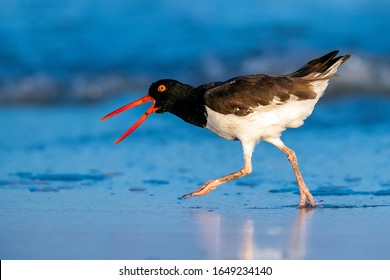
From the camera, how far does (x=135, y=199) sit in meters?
8.08

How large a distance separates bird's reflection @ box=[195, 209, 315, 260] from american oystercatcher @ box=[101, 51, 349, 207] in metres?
0.87

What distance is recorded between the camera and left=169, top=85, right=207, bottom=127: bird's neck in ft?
26.8

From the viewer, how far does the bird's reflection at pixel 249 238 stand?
19.2 ft

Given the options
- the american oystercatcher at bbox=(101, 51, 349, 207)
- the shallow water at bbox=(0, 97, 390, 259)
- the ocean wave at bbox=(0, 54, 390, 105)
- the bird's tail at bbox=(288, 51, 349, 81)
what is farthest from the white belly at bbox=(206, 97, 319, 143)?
the ocean wave at bbox=(0, 54, 390, 105)

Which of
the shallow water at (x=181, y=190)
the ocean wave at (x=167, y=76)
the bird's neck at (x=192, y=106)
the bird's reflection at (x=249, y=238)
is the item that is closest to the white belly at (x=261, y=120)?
the bird's neck at (x=192, y=106)

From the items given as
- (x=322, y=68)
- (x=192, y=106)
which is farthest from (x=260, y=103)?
(x=322, y=68)

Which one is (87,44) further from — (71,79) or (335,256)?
(335,256)

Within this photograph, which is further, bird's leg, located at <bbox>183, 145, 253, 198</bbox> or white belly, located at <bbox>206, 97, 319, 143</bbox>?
white belly, located at <bbox>206, 97, 319, 143</bbox>

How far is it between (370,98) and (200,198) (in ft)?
21.7

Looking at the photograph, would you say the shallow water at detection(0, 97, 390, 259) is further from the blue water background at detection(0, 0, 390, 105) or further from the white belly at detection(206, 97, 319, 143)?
the blue water background at detection(0, 0, 390, 105)

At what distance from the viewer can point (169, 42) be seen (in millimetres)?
17922

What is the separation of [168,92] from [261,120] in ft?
3.31

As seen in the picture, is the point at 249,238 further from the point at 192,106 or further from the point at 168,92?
the point at 168,92

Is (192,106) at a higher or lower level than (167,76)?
lower
